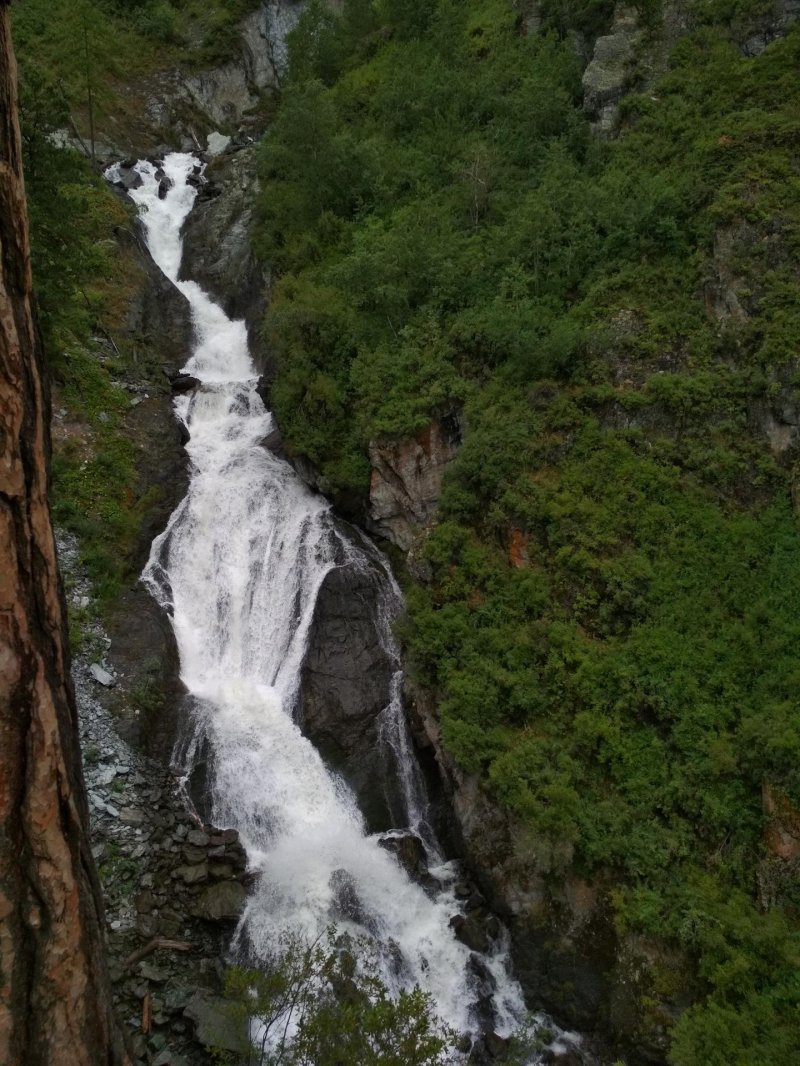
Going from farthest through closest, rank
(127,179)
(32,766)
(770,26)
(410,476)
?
(127,179) → (770,26) → (410,476) → (32,766)

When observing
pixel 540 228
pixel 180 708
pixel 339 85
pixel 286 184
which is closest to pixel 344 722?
pixel 180 708

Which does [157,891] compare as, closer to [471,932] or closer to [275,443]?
[471,932]

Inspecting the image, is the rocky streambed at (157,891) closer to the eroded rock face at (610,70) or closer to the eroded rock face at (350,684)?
the eroded rock face at (350,684)

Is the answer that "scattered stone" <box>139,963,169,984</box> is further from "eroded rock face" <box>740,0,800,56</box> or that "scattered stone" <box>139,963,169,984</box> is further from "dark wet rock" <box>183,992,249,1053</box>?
"eroded rock face" <box>740,0,800,56</box>

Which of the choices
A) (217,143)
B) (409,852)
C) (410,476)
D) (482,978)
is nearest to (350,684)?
(409,852)

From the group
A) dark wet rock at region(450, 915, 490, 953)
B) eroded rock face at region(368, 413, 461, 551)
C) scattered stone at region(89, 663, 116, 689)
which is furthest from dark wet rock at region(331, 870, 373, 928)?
eroded rock face at region(368, 413, 461, 551)
